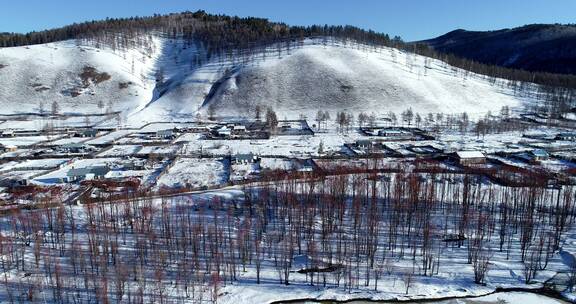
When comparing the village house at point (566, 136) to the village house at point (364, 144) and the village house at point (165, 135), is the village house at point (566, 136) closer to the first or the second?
the village house at point (364, 144)

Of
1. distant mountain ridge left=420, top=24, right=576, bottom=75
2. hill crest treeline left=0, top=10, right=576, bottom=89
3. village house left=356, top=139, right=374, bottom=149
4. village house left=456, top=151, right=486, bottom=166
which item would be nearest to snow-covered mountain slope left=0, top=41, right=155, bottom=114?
hill crest treeline left=0, top=10, right=576, bottom=89

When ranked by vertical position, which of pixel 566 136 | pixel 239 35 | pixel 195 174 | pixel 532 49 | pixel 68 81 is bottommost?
pixel 195 174

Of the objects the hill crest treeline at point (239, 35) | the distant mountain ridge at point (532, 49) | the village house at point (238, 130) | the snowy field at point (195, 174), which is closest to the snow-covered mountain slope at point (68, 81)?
the hill crest treeline at point (239, 35)

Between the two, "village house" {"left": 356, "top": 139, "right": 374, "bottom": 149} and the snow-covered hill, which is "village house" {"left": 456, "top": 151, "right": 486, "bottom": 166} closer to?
"village house" {"left": 356, "top": 139, "right": 374, "bottom": 149}

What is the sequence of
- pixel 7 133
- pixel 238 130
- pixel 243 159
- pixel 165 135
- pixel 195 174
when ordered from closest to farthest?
pixel 195 174 < pixel 243 159 < pixel 165 135 < pixel 7 133 < pixel 238 130

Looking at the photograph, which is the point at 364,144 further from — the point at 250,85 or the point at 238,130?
the point at 250,85

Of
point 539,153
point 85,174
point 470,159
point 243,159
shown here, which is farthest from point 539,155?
point 85,174

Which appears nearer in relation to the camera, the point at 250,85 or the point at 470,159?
the point at 470,159

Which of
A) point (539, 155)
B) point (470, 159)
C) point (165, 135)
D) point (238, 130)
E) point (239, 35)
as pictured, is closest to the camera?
point (470, 159)
